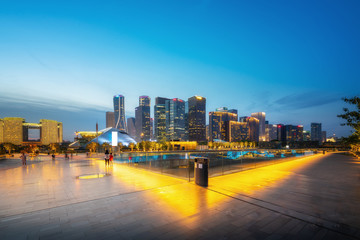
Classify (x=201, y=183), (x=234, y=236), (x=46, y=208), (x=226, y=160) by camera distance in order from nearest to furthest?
(x=234, y=236) < (x=46, y=208) < (x=201, y=183) < (x=226, y=160)

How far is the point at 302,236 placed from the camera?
398 cm

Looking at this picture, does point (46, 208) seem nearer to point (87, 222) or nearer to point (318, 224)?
point (87, 222)

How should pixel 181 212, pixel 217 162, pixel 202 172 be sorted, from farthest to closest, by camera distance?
1. pixel 217 162
2. pixel 202 172
3. pixel 181 212

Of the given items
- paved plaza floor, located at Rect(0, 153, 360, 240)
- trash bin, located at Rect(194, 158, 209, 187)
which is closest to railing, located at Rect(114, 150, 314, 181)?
trash bin, located at Rect(194, 158, 209, 187)

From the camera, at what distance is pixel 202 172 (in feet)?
27.7

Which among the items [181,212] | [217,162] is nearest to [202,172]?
[181,212]

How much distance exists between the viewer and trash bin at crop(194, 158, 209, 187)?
8.38 metres

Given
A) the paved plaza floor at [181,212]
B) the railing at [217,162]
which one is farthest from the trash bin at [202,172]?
the railing at [217,162]

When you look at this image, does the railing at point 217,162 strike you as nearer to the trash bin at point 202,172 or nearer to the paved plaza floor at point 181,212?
the trash bin at point 202,172

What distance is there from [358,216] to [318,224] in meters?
1.78

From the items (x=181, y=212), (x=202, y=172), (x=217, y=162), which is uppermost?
(x=202, y=172)

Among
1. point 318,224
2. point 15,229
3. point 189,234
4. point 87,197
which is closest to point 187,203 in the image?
point 189,234

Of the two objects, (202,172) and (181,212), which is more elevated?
(202,172)

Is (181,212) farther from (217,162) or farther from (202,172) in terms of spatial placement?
(217,162)
